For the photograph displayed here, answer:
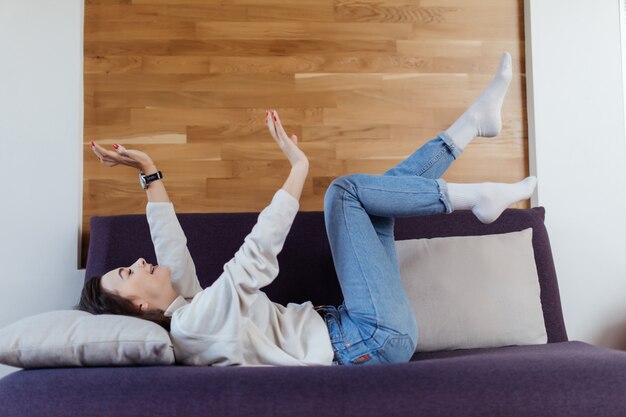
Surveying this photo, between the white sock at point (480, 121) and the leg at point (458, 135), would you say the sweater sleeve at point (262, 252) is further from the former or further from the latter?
the white sock at point (480, 121)

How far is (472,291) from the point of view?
7.05 feet

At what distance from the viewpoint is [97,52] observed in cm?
265

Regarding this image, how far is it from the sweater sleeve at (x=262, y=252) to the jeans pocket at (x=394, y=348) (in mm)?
391

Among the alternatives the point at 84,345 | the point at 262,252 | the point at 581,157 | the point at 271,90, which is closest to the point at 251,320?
the point at 262,252

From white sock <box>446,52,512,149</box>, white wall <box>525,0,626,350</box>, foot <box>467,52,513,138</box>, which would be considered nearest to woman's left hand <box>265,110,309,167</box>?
white sock <box>446,52,512,149</box>

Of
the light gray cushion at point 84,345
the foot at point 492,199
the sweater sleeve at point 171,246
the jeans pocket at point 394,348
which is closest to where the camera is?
the light gray cushion at point 84,345

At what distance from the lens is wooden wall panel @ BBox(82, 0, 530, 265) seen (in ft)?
8.68

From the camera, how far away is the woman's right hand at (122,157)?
192 centimetres

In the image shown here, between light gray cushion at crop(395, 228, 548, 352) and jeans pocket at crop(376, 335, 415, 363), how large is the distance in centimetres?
35

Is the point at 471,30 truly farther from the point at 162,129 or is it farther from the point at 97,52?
the point at 97,52

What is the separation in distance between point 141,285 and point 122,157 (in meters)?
0.44

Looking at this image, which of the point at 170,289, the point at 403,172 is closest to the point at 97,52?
the point at 170,289

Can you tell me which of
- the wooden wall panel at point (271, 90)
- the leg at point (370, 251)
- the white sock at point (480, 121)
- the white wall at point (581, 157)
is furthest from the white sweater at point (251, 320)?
the white wall at point (581, 157)

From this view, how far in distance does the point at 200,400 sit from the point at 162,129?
1.59 metres
